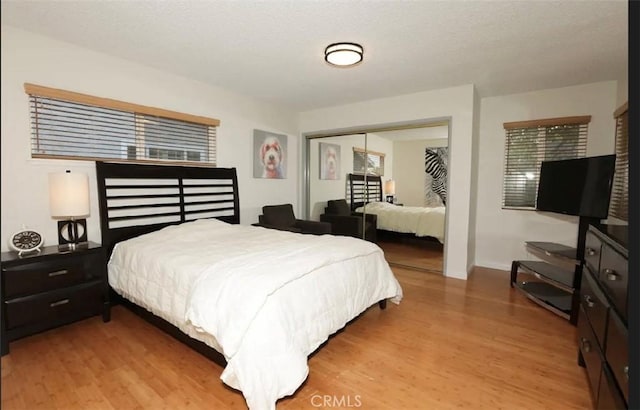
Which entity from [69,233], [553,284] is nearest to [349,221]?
[553,284]

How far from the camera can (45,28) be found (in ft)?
8.26

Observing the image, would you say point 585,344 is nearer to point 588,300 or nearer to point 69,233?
point 588,300

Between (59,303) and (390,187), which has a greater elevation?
(390,187)

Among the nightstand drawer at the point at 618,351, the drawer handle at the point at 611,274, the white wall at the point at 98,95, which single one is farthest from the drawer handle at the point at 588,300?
the white wall at the point at 98,95

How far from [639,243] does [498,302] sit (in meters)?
2.79

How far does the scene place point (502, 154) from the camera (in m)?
4.32

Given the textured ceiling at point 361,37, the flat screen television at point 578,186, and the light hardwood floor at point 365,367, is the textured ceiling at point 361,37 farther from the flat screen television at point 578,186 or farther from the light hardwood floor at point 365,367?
the light hardwood floor at point 365,367

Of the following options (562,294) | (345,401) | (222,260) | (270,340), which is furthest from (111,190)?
(562,294)

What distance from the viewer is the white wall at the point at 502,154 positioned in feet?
12.1

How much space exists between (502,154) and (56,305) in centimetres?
516

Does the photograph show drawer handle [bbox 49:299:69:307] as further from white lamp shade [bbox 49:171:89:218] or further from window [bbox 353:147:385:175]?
window [bbox 353:147:385:175]

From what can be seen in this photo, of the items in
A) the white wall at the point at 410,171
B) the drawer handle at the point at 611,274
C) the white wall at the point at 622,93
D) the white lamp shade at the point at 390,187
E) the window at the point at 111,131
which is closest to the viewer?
the drawer handle at the point at 611,274

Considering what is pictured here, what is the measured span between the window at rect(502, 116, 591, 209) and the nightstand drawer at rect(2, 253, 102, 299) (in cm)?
485

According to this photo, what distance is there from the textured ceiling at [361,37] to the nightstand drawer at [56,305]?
82.5 inches
